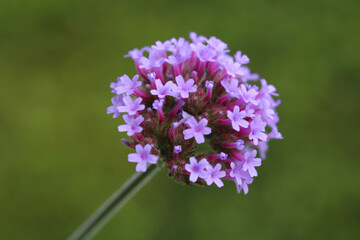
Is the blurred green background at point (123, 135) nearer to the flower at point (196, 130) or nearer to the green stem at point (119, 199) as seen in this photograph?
the green stem at point (119, 199)

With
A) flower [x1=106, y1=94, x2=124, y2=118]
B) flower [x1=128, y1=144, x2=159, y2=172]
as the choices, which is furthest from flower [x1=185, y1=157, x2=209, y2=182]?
flower [x1=106, y1=94, x2=124, y2=118]

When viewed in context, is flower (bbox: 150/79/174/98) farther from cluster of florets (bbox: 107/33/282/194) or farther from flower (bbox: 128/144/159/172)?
flower (bbox: 128/144/159/172)

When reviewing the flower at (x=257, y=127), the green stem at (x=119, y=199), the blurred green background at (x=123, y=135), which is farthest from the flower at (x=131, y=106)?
the blurred green background at (x=123, y=135)

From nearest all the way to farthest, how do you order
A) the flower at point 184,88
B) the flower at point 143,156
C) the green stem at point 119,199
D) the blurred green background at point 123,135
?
the flower at point 143,156 < the flower at point 184,88 < the green stem at point 119,199 < the blurred green background at point 123,135

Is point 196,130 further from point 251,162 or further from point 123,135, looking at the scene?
point 123,135

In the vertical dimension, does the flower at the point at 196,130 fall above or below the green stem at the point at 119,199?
above

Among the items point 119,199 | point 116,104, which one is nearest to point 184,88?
point 116,104

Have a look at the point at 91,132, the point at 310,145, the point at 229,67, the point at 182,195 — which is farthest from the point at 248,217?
the point at 229,67
